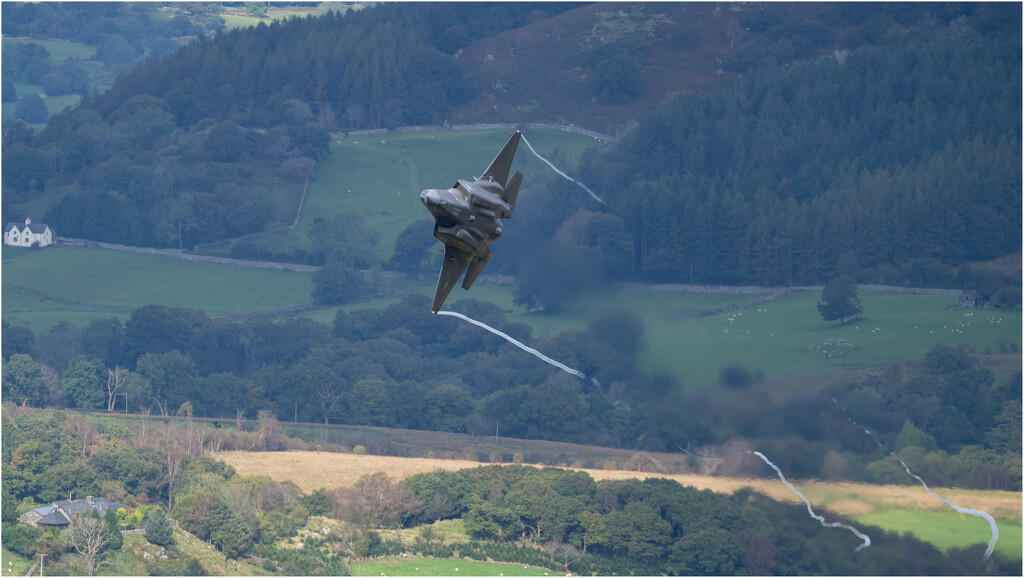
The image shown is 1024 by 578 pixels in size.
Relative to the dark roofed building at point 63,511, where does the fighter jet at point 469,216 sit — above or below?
above

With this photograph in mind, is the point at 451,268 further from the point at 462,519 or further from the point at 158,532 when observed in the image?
the point at 462,519

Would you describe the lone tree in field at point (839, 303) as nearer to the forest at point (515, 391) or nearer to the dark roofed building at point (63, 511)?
the forest at point (515, 391)

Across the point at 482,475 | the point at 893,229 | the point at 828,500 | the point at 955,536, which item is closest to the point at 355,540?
the point at 482,475

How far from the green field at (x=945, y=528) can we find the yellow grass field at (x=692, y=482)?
727 millimetres

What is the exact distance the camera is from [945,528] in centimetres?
9994

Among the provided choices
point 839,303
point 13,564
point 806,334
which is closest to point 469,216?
point 13,564

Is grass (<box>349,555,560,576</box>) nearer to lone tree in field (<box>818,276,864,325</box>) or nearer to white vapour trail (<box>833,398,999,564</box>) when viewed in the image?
white vapour trail (<box>833,398,999,564</box>)

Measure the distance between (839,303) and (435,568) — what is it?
77612 mm

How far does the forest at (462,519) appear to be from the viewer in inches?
4040

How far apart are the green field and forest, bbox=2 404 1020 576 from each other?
2.25ft

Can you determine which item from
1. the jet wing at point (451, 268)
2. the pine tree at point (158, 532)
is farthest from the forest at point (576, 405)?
the jet wing at point (451, 268)

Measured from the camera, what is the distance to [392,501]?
116 metres

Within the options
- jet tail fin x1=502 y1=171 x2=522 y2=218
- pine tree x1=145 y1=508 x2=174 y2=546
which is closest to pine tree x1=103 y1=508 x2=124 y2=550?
pine tree x1=145 y1=508 x2=174 y2=546

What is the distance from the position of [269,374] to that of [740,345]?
62.4 m
